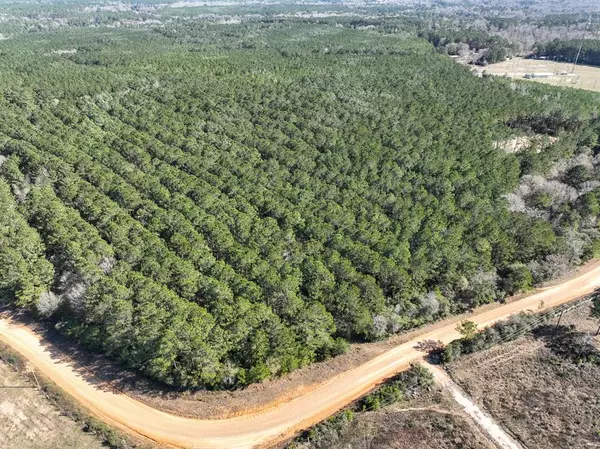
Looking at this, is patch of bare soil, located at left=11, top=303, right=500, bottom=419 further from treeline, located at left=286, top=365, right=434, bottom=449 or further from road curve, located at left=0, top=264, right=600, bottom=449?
treeline, located at left=286, top=365, right=434, bottom=449

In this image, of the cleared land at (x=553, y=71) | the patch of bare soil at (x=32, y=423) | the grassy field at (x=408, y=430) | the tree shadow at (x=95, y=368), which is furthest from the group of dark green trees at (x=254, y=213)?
the cleared land at (x=553, y=71)

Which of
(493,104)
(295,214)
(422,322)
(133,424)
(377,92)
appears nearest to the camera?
(133,424)

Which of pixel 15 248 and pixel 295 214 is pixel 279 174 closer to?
pixel 295 214

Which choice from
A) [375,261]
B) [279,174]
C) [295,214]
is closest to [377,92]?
[279,174]

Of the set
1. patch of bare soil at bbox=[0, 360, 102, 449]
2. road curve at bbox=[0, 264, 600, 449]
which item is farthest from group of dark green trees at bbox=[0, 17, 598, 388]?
patch of bare soil at bbox=[0, 360, 102, 449]

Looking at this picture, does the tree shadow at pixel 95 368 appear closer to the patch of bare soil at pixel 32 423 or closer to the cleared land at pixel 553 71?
the patch of bare soil at pixel 32 423

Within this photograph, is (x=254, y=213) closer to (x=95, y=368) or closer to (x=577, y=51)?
(x=95, y=368)
